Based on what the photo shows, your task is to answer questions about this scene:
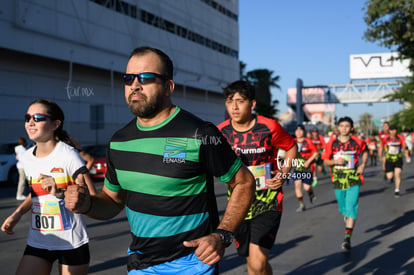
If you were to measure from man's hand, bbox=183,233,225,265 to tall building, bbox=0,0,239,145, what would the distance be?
14.3m

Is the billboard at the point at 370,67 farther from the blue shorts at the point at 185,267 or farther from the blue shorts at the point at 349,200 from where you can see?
the blue shorts at the point at 185,267

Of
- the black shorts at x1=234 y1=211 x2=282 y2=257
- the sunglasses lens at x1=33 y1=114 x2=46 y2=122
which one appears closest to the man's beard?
the sunglasses lens at x1=33 y1=114 x2=46 y2=122

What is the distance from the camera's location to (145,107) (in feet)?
8.87

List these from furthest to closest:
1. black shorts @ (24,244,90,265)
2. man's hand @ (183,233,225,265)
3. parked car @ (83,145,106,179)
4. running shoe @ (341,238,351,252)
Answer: parked car @ (83,145,106,179) → running shoe @ (341,238,351,252) → black shorts @ (24,244,90,265) → man's hand @ (183,233,225,265)

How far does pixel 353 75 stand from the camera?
6944cm

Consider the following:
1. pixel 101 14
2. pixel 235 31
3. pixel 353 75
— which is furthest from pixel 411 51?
pixel 353 75

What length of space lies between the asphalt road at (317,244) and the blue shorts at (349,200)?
0.48 metres

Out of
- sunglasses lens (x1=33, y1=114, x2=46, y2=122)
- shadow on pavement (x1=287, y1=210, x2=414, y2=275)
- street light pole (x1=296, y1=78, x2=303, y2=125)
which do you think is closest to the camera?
sunglasses lens (x1=33, y1=114, x2=46, y2=122)

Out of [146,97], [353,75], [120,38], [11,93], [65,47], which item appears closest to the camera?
[146,97]

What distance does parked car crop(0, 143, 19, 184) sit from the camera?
18.0 meters

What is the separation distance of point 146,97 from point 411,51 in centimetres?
1733

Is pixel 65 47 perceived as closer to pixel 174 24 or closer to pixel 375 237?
pixel 174 24

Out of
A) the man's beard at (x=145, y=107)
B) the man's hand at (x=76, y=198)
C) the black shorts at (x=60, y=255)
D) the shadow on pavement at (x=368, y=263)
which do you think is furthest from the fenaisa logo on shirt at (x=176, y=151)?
the shadow on pavement at (x=368, y=263)

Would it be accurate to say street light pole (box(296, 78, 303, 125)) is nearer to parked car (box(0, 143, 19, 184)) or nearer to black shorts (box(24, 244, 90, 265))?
parked car (box(0, 143, 19, 184))
